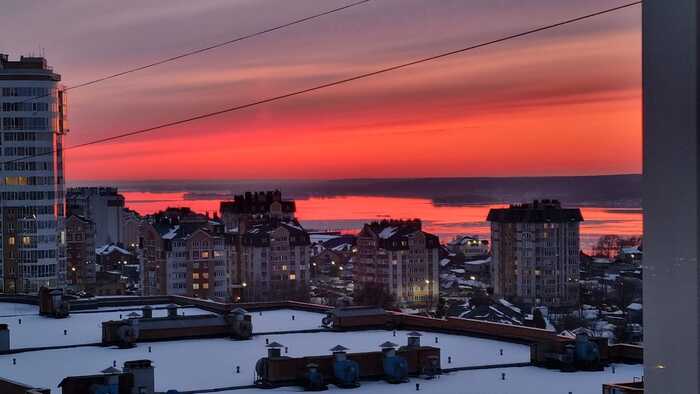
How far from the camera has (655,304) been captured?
57.7 inches

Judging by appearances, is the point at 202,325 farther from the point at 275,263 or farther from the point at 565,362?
the point at 275,263

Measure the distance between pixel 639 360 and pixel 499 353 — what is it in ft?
6.52

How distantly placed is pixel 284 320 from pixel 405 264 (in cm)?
5758

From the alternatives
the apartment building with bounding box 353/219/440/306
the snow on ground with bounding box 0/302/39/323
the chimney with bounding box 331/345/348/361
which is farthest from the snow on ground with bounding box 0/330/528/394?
the apartment building with bounding box 353/219/440/306

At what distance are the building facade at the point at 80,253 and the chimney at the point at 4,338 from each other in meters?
59.7

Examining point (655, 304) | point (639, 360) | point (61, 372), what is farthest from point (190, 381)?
point (655, 304)

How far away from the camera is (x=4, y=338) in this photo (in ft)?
51.0

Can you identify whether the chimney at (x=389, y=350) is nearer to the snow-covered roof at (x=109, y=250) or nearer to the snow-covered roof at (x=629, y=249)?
the snow-covered roof at (x=629, y=249)

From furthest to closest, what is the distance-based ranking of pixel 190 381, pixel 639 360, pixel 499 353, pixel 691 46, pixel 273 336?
pixel 273 336
pixel 499 353
pixel 639 360
pixel 190 381
pixel 691 46

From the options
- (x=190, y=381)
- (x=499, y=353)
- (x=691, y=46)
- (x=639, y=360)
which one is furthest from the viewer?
(x=499, y=353)

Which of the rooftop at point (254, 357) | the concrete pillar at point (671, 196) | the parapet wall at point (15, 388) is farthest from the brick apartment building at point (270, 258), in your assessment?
the concrete pillar at point (671, 196)

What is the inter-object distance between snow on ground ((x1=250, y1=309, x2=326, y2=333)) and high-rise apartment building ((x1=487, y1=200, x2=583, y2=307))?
54040mm

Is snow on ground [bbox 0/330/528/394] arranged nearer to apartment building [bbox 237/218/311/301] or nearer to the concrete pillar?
the concrete pillar

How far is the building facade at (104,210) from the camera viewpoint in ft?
371
